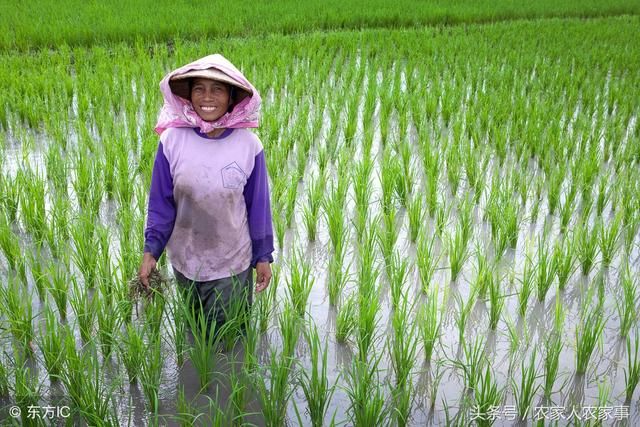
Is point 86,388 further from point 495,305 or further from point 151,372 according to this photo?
point 495,305

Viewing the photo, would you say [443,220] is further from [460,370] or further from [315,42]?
[315,42]

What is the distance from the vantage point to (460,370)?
6.87 feet

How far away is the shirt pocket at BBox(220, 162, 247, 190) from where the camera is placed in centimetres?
189

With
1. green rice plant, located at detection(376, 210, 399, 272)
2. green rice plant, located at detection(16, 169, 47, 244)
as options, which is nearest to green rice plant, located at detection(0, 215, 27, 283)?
green rice plant, located at detection(16, 169, 47, 244)

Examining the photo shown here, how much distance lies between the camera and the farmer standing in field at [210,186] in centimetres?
188

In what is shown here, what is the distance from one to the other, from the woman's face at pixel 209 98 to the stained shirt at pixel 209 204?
7 cm

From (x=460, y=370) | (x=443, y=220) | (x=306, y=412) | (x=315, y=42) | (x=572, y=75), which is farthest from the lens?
(x=315, y=42)

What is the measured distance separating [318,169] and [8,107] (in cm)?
236

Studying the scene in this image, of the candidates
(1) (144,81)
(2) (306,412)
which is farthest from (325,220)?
(1) (144,81)

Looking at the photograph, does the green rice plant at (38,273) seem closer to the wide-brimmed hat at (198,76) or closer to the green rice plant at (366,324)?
the wide-brimmed hat at (198,76)

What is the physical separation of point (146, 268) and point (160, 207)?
20cm

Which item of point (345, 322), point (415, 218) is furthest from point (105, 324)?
point (415, 218)

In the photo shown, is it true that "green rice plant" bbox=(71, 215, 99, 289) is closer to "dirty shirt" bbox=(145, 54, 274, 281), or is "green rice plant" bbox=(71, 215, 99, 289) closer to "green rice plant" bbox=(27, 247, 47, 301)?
"green rice plant" bbox=(27, 247, 47, 301)

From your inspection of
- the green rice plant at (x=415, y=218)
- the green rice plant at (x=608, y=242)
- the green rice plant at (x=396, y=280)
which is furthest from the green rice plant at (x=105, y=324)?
the green rice plant at (x=608, y=242)
